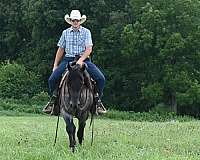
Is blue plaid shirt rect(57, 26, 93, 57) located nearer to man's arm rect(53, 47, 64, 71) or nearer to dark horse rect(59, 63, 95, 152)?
man's arm rect(53, 47, 64, 71)

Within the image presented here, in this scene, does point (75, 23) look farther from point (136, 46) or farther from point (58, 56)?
point (136, 46)

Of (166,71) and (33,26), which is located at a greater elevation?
(33,26)

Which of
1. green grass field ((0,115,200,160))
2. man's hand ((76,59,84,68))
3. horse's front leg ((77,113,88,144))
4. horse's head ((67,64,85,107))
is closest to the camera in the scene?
green grass field ((0,115,200,160))

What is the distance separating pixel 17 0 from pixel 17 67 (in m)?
10.8

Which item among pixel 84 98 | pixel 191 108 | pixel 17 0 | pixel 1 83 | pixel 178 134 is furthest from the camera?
pixel 17 0

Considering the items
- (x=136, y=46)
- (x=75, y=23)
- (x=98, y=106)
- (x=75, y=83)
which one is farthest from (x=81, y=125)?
(x=136, y=46)

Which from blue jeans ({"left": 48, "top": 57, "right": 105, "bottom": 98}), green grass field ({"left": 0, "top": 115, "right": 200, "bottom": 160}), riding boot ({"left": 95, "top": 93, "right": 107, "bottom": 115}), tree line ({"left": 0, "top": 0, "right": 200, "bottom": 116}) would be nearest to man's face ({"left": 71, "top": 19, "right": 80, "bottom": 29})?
blue jeans ({"left": 48, "top": 57, "right": 105, "bottom": 98})

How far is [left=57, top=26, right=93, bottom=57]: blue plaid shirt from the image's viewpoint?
11086 millimetres

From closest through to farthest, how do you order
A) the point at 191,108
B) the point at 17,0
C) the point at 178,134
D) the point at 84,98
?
the point at 84,98 < the point at 178,134 < the point at 191,108 < the point at 17,0

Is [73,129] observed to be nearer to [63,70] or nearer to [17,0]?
[63,70]

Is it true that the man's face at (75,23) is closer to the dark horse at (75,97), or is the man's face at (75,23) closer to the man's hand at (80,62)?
the man's hand at (80,62)

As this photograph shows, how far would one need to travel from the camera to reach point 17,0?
5266 centimetres

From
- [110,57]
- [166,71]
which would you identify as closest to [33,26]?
[110,57]

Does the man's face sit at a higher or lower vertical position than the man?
higher
